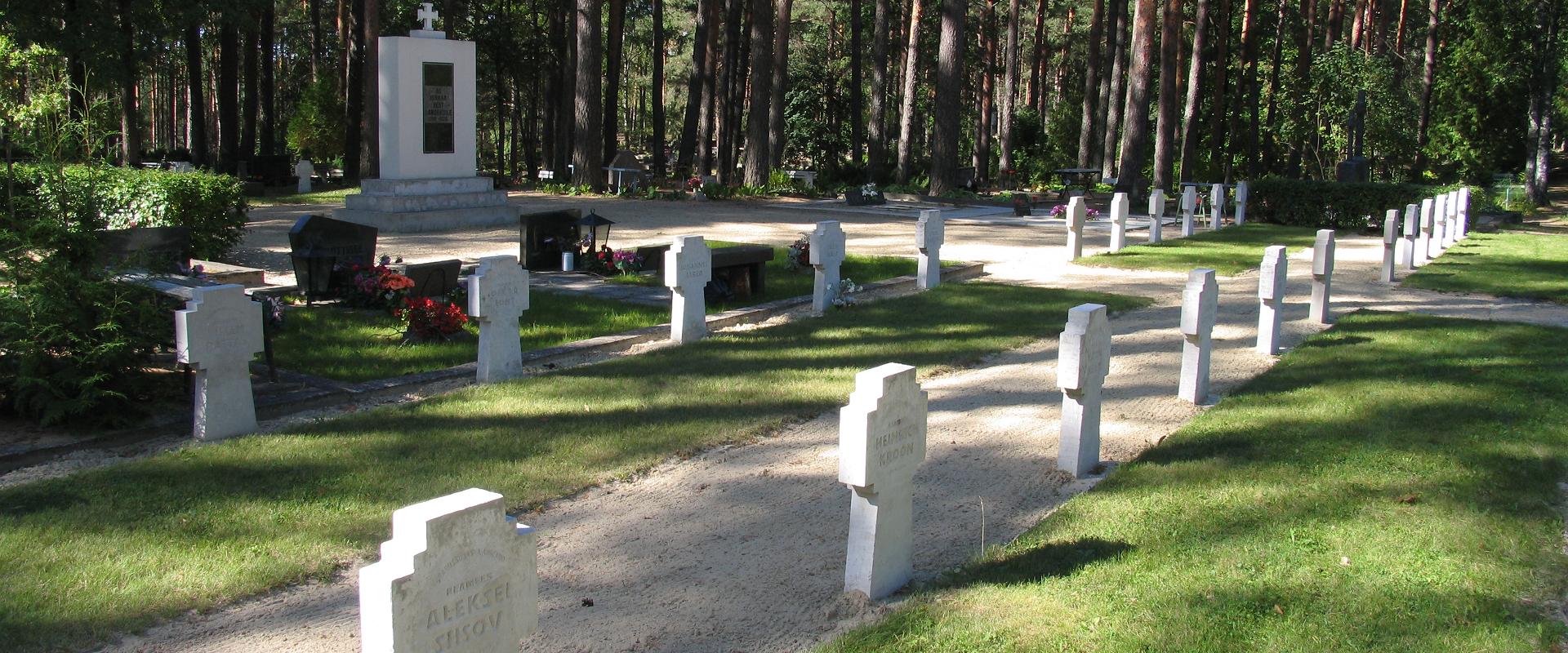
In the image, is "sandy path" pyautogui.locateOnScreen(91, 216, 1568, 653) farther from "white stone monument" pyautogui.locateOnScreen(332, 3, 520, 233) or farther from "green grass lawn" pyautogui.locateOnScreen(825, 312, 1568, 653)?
"white stone monument" pyautogui.locateOnScreen(332, 3, 520, 233)

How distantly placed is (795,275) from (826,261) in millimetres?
2781

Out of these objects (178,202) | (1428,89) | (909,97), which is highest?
(1428,89)

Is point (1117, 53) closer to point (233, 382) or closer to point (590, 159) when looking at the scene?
point (590, 159)

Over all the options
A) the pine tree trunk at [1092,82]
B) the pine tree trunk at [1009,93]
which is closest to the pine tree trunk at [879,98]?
the pine tree trunk at [1009,93]

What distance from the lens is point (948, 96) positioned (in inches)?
1172

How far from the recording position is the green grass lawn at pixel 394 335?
372 inches

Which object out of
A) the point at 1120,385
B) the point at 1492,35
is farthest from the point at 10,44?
the point at 1492,35

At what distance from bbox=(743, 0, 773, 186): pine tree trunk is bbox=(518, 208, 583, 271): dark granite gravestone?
15.9 meters

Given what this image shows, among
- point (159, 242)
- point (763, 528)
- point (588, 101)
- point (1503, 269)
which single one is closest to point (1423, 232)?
point (1503, 269)

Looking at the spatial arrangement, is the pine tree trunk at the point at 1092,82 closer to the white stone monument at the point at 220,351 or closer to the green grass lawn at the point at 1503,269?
the green grass lawn at the point at 1503,269

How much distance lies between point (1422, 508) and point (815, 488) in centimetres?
306

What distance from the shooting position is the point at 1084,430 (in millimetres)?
6898

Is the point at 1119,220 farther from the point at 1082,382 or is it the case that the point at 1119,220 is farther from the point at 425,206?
the point at 1082,382

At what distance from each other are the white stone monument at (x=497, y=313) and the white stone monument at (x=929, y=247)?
638 centimetres
